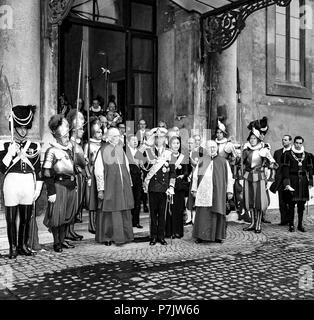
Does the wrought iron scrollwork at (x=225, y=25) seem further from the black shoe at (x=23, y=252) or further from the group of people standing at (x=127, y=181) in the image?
the black shoe at (x=23, y=252)

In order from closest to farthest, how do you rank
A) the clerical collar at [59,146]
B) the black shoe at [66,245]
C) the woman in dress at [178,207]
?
the clerical collar at [59,146] → the black shoe at [66,245] → the woman in dress at [178,207]

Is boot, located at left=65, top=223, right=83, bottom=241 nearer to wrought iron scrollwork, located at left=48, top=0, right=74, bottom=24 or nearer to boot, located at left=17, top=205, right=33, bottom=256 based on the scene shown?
boot, located at left=17, top=205, right=33, bottom=256

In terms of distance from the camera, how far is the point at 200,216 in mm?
6773

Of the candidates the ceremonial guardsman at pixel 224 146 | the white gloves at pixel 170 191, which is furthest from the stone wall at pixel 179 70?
the white gloves at pixel 170 191

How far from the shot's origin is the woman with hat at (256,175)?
7762 mm

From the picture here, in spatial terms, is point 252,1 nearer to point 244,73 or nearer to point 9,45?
point 244,73

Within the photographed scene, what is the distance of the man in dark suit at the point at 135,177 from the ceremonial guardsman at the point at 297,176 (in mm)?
2533

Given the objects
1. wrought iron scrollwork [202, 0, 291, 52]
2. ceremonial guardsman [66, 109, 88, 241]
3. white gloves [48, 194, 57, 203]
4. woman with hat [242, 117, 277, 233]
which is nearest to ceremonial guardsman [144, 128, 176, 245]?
ceremonial guardsman [66, 109, 88, 241]

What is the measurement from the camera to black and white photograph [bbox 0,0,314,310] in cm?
477

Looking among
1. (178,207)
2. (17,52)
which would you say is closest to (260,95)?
(178,207)

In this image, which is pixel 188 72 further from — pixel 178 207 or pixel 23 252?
pixel 23 252

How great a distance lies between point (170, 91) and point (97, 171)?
397cm

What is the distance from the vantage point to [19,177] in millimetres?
5742
